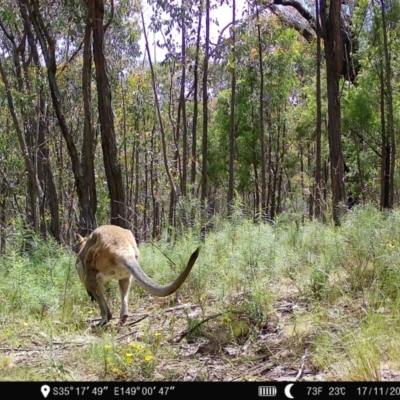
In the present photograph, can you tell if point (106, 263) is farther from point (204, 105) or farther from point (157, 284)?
point (204, 105)

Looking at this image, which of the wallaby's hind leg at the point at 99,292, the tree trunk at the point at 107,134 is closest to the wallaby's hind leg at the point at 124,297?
the wallaby's hind leg at the point at 99,292
